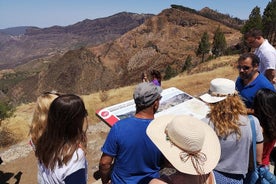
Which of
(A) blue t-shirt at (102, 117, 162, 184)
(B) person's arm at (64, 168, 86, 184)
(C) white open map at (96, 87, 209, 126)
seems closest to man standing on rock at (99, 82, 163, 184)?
(A) blue t-shirt at (102, 117, 162, 184)

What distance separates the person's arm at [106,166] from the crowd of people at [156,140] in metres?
0.01

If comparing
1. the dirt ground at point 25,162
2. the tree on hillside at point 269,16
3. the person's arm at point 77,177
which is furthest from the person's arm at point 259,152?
the tree on hillside at point 269,16

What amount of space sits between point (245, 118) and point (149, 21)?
113606 millimetres

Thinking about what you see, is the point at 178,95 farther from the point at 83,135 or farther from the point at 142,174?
the point at 83,135

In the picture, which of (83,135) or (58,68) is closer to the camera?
(83,135)

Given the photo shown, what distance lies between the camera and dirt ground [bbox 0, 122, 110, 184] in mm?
6902

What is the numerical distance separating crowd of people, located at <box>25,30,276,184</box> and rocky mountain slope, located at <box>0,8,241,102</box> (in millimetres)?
65762

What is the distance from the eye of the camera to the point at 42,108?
9.31 feet

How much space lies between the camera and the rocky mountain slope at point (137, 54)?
3137 inches

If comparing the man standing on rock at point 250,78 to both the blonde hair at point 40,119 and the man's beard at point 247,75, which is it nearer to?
the man's beard at point 247,75

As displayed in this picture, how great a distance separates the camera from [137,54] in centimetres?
9031

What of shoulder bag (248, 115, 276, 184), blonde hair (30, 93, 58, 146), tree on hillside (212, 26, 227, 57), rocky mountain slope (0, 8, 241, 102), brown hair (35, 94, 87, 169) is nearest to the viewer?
brown hair (35, 94, 87, 169)

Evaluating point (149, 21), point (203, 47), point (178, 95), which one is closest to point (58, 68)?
point (149, 21)

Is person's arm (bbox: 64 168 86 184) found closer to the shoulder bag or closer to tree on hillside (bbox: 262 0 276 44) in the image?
the shoulder bag
